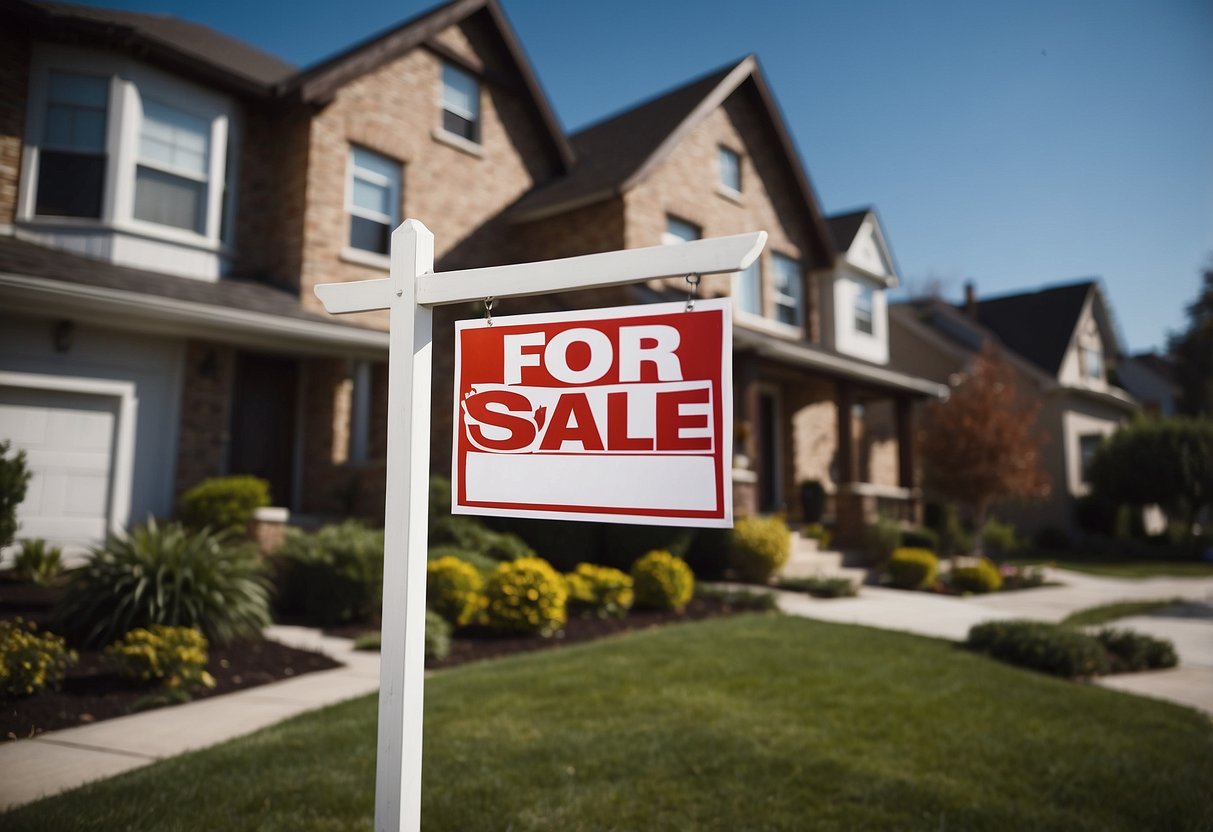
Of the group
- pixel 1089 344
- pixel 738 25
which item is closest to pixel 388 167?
pixel 738 25

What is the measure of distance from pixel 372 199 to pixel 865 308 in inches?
473

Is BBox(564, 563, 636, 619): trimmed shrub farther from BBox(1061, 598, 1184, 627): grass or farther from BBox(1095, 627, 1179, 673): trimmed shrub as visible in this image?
BBox(1061, 598, 1184, 627): grass

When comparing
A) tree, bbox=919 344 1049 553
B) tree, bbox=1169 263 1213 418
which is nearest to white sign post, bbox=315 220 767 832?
tree, bbox=919 344 1049 553

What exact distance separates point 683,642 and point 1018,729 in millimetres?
2584

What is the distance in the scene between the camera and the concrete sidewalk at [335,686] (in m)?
3.08

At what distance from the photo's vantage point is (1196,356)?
30.3 meters

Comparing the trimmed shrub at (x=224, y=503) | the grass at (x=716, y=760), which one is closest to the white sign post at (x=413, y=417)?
the grass at (x=716, y=760)

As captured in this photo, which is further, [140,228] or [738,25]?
[140,228]

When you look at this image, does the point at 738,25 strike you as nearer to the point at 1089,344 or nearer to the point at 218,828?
the point at 218,828

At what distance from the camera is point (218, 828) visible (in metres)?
2.78

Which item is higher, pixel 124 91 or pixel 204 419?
pixel 124 91

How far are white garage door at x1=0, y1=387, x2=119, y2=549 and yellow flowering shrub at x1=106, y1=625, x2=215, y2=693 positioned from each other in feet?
10.0

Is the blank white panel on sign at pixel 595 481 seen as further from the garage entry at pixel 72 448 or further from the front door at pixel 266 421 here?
the front door at pixel 266 421

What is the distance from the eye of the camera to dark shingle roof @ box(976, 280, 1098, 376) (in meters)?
24.1
